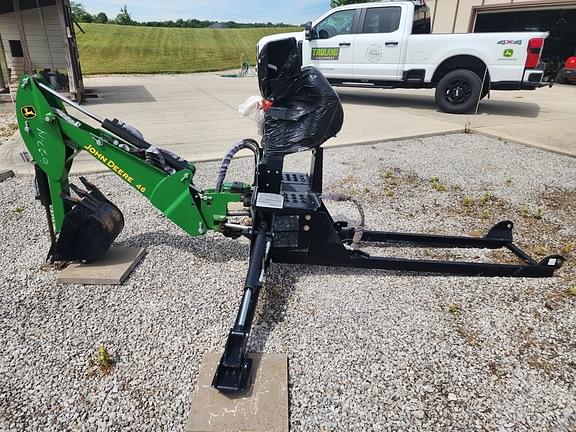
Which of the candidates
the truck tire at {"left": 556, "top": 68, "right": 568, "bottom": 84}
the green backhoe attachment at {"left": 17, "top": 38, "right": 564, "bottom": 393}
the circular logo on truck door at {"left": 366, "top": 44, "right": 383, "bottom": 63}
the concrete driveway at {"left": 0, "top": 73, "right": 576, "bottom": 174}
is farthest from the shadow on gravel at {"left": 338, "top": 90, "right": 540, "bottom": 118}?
the green backhoe attachment at {"left": 17, "top": 38, "right": 564, "bottom": 393}

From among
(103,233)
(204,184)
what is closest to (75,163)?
(204,184)

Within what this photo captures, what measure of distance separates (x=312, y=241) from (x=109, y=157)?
1526mm

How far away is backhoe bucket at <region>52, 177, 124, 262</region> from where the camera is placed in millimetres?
2850

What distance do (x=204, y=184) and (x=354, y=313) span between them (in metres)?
2.94

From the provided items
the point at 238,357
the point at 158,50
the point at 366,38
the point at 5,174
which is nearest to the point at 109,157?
the point at 238,357

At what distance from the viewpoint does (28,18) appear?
11.8m

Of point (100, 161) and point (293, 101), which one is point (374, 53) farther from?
point (100, 161)

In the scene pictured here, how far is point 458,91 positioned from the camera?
368 inches

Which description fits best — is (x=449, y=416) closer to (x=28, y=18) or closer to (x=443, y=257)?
(x=443, y=257)

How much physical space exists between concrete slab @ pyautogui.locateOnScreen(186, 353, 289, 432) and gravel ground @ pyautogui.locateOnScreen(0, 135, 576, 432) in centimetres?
8

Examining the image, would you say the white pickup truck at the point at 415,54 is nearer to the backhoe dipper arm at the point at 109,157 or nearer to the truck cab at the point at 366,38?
the truck cab at the point at 366,38

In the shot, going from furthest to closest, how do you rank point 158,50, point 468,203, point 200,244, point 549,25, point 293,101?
point 158,50 → point 549,25 → point 468,203 → point 200,244 → point 293,101

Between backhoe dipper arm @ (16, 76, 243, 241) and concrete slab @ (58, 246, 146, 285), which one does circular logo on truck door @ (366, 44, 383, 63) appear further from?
concrete slab @ (58, 246, 146, 285)

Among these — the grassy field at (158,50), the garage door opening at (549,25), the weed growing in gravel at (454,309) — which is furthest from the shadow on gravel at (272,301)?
the grassy field at (158,50)
